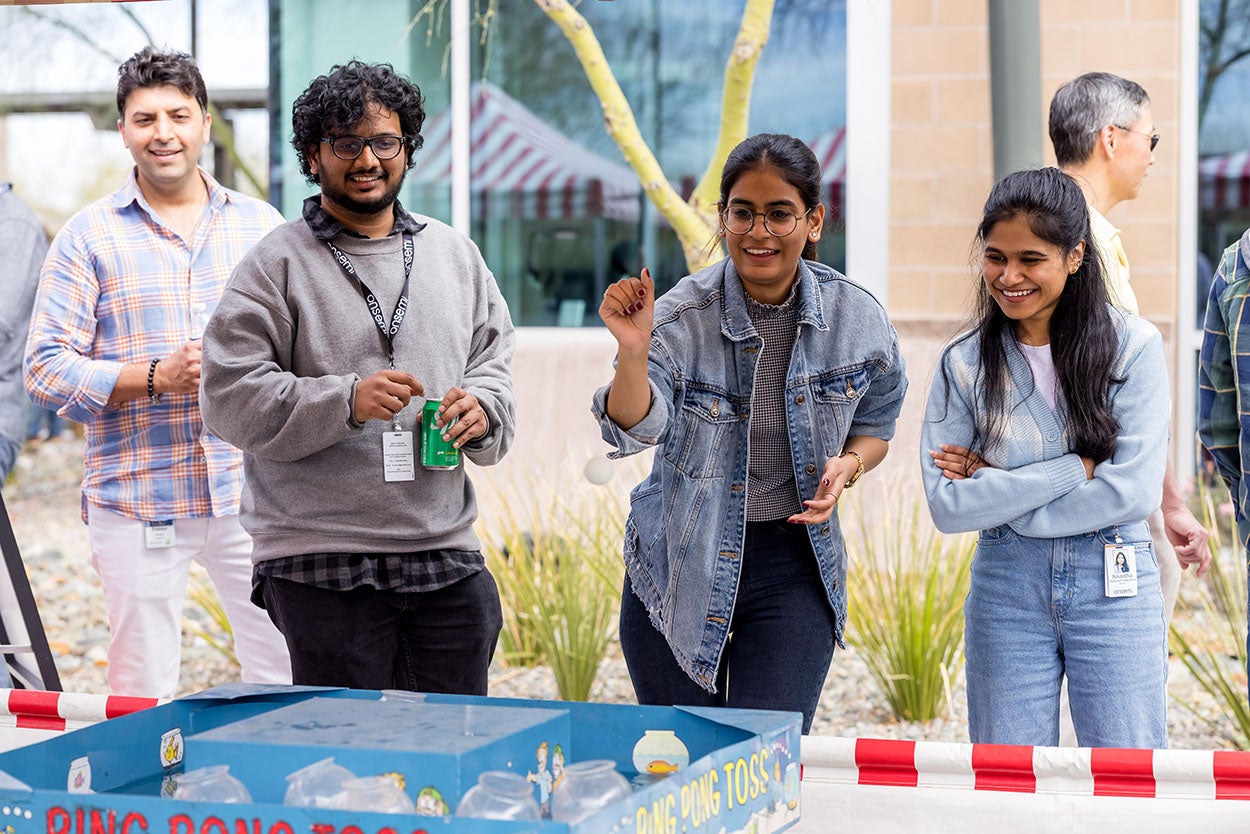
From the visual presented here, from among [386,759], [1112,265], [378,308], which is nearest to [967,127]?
[1112,265]

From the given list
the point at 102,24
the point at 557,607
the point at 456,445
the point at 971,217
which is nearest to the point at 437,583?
the point at 456,445

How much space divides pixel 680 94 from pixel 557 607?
Result: 122 inches

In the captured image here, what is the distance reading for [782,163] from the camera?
98.8 inches

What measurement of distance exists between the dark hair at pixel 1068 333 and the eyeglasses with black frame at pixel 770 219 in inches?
16.2

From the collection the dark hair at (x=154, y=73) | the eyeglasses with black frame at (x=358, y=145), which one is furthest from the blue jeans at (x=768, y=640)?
the dark hair at (x=154, y=73)

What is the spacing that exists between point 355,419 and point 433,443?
0.15 meters

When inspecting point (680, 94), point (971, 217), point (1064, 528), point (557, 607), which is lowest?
point (557, 607)

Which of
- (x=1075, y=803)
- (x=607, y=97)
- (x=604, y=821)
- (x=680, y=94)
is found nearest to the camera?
(x=604, y=821)

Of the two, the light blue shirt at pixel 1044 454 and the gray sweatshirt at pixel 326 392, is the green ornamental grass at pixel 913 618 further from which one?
the gray sweatshirt at pixel 326 392

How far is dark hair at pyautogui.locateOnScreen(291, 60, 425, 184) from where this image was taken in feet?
8.84

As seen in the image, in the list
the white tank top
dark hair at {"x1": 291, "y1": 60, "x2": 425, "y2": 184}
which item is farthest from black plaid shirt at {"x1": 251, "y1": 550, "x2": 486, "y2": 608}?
the white tank top

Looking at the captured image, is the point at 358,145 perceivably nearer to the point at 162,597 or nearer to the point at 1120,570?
the point at 162,597

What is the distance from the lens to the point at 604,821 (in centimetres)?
132

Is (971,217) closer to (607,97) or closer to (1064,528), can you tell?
(607,97)
